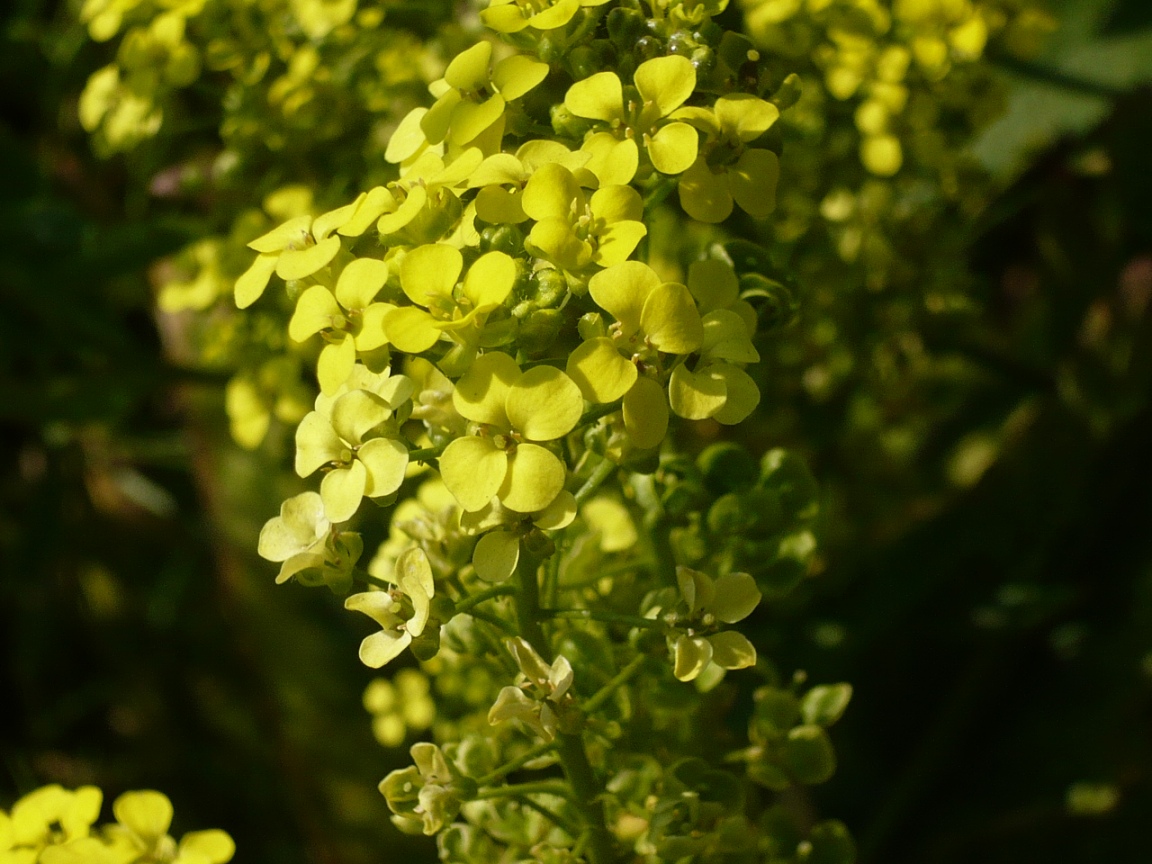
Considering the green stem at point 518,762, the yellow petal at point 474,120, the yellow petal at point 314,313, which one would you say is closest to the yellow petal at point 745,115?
the yellow petal at point 474,120

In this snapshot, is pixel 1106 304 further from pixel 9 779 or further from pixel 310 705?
pixel 9 779

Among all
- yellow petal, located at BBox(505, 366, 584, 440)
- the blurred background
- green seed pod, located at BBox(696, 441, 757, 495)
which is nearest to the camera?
yellow petal, located at BBox(505, 366, 584, 440)

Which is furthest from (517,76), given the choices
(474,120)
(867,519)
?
(867,519)

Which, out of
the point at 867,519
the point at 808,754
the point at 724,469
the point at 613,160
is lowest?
the point at 867,519

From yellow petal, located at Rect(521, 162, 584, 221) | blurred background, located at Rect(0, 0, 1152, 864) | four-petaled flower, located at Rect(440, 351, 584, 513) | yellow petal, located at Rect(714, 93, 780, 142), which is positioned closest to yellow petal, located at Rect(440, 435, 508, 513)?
four-petaled flower, located at Rect(440, 351, 584, 513)

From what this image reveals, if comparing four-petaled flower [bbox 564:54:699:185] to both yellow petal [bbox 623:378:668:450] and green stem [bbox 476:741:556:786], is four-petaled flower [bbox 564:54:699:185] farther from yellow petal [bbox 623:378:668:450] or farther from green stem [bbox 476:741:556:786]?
green stem [bbox 476:741:556:786]

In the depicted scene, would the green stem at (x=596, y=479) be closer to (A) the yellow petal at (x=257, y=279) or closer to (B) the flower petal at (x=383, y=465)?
(B) the flower petal at (x=383, y=465)

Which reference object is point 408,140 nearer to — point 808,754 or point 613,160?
point 613,160
